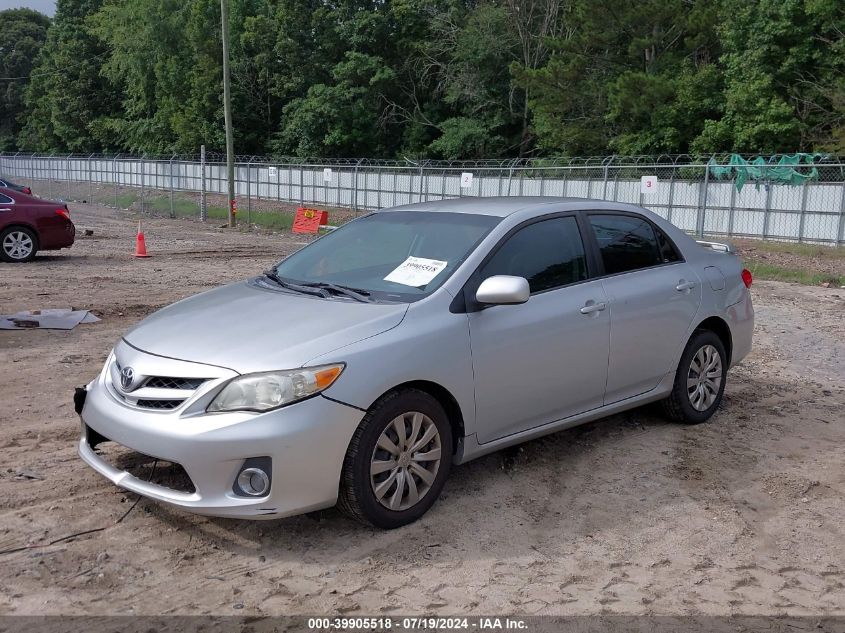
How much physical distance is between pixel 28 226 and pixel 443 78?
40.4 m

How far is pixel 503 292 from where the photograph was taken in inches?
180

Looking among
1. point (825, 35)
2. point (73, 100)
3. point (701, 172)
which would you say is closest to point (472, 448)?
point (701, 172)

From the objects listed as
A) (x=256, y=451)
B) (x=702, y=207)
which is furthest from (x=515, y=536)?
(x=702, y=207)

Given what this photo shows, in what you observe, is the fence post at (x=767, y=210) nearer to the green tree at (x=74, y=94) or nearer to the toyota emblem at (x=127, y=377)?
the toyota emblem at (x=127, y=377)

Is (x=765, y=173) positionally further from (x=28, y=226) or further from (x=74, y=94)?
(x=74, y=94)

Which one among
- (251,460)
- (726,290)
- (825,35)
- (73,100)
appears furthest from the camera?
(73,100)

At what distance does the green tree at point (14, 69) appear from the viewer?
91.3 meters

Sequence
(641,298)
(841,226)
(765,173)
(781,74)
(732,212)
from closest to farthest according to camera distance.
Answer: (641,298), (841,226), (765,173), (732,212), (781,74)

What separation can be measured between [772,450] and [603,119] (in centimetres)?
3671

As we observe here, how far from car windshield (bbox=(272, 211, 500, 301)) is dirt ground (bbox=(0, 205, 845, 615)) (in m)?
1.22

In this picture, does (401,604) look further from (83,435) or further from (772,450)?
(772,450)

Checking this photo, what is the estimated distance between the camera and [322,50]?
57.2m

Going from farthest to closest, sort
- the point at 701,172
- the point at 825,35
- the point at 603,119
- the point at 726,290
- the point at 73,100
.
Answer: the point at 73,100 → the point at 603,119 → the point at 825,35 → the point at 701,172 → the point at 726,290

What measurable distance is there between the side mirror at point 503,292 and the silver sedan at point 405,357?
0.01m
